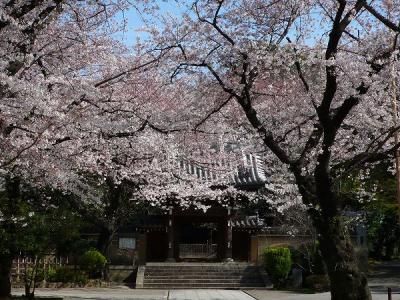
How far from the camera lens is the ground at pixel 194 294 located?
18266 millimetres

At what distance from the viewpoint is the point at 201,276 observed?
24828mm

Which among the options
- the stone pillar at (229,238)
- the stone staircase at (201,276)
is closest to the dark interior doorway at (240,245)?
the stone pillar at (229,238)

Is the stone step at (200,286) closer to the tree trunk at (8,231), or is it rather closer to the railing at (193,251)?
the railing at (193,251)

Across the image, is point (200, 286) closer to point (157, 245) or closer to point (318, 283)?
point (157, 245)

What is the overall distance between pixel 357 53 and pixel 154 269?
17.6m

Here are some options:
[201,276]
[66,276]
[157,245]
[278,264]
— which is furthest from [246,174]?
[66,276]

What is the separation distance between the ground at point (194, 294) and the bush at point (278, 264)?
6.36 ft

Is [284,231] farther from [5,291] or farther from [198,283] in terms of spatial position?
[5,291]

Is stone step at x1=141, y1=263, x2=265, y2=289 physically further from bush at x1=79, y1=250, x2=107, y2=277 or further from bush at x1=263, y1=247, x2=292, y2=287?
bush at x1=79, y1=250, x2=107, y2=277

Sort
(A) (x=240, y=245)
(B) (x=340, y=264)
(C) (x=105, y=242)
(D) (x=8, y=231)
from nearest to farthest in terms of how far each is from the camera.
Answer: (B) (x=340, y=264) < (D) (x=8, y=231) < (C) (x=105, y=242) < (A) (x=240, y=245)

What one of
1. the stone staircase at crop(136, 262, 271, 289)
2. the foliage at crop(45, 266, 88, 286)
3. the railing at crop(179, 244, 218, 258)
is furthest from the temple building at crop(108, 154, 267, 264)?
the foliage at crop(45, 266, 88, 286)

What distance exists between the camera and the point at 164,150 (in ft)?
49.9

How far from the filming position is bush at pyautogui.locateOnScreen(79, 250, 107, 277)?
23.1m

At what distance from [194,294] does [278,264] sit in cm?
500
